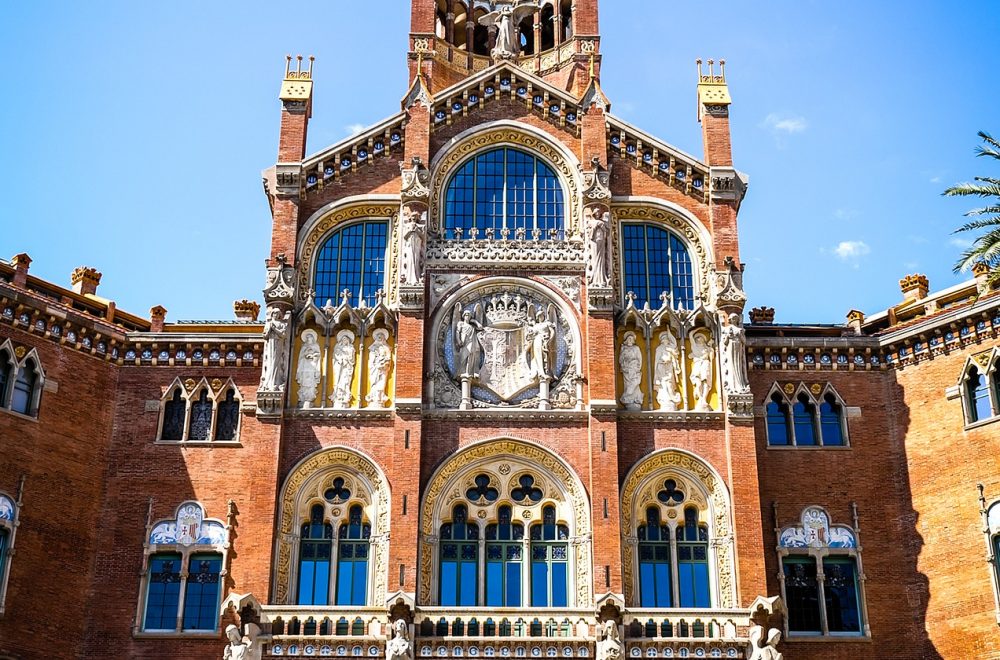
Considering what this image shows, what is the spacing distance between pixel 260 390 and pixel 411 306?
18.2 ft

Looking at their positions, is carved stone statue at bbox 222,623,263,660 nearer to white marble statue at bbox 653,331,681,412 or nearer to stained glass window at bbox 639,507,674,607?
stained glass window at bbox 639,507,674,607

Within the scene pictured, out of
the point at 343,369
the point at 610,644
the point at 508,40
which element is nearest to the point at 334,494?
the point at 343,369

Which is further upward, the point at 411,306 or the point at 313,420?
the point at 411,306

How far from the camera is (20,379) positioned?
4150cm

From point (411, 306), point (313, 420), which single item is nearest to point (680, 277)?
point (411, 306)

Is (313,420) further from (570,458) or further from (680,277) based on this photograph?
(680,277)

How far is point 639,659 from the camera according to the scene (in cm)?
3781

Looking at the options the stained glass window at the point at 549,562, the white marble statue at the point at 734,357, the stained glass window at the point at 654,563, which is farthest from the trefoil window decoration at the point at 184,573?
the white marble statue at the point at 734,357

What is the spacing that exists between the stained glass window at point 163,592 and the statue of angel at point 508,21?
23217mm

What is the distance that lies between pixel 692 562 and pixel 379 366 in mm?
11757

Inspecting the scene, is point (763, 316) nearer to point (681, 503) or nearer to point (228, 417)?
point (681, 503)

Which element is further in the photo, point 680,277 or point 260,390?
point 680,277

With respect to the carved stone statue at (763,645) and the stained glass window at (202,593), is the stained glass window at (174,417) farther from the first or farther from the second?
the carved stone statue at (763,645)

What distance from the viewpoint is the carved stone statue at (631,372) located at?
1668 inches
